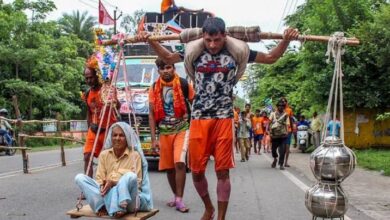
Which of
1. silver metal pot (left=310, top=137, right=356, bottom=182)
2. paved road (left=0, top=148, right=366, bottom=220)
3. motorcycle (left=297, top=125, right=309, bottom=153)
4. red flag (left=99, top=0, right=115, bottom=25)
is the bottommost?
motorcycle (left=297, top=125, right=309, bottom=153)

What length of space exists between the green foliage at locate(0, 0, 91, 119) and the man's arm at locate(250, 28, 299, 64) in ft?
78.8

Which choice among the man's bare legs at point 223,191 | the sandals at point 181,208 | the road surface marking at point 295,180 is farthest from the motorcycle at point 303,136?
the man's bare legs at point 223,191

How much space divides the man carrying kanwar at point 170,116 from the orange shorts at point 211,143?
73.6 inches

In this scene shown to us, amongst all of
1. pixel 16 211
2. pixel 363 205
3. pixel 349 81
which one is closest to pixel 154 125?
pixel 16 211

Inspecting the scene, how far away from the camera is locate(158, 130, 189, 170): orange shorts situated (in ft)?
24.2

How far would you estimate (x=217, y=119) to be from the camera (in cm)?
538

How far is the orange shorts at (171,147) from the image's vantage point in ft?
24.2

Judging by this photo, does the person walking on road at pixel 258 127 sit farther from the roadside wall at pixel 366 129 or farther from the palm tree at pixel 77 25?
the palm tree at pixel 77 25

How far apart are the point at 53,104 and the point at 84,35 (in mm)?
19222

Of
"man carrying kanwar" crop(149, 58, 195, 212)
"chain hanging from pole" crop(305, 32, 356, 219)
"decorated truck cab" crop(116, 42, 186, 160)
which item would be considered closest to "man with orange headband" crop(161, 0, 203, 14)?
"decorated truck cab" crop(116, 42, 186, 160)

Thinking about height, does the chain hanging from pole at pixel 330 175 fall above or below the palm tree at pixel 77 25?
below

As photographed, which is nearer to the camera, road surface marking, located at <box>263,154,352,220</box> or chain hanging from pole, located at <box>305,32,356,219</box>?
chain hanging from pole, located at <box>305,32,356,219</box>

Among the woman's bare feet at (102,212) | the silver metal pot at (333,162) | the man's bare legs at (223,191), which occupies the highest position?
the silver metal pot at (333,162)

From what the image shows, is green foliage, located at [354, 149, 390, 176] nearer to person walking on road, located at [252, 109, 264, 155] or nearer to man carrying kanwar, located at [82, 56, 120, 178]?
person walking on road, located at [252, 109, 264, 155]
